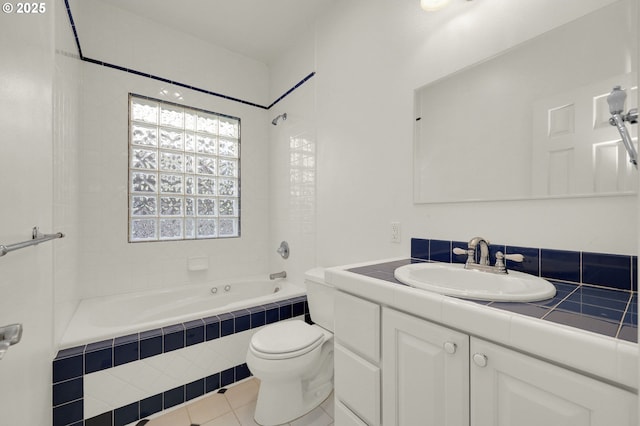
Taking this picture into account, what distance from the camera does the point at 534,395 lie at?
58 centimetres

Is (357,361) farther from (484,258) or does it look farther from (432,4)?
(432,4)

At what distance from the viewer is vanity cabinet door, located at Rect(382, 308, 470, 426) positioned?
702mm

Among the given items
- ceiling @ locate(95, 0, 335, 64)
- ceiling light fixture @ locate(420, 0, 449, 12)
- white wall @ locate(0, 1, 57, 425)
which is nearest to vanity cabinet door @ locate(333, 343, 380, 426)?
white wall @ locate(0, 1, 57, 425)

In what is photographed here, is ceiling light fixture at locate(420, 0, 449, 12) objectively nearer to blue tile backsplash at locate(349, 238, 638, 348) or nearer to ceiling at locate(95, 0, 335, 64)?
ceiling at locate(95, 0, 335, 64)

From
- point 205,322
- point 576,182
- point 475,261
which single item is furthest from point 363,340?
point 205,322

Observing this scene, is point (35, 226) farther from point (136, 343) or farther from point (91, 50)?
point (91, 50)

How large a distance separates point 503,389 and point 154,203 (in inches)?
103

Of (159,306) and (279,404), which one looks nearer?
(279,404)

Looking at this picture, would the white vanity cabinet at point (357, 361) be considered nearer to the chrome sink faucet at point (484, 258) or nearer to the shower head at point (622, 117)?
the chrome sink faucet at point (484, 258)

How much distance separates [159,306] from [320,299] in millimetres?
1486

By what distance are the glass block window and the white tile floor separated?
138 centimetres

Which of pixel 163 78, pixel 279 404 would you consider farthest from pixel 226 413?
pixel 163 78

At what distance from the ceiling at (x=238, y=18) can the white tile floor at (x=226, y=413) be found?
284 centimetres

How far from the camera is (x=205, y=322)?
1.65 metres
